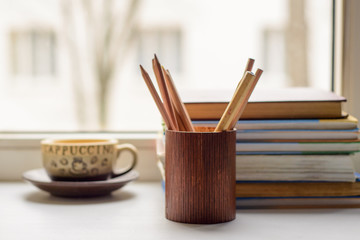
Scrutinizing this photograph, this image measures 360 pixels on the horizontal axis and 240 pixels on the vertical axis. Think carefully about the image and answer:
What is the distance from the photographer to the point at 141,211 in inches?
26.4

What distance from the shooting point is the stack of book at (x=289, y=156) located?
0.67m

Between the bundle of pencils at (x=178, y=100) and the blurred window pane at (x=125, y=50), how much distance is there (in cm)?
267

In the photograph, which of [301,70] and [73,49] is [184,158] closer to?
[301,70]

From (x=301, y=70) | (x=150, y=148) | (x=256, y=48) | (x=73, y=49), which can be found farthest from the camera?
Answer: (x=256, y=48)

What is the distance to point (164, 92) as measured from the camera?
1.94ft

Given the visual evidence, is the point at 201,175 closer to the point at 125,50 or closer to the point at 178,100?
the point at 178,100

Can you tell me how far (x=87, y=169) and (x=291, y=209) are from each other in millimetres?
308

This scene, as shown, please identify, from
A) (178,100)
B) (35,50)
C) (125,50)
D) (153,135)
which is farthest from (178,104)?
(35,50)

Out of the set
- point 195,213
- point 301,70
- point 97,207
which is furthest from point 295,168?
point 301,70

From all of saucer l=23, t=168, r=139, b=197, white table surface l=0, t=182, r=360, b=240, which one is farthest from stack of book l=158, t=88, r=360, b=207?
saucer l=23, t=168, r=139, b=197

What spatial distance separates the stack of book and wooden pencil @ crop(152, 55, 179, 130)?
0.07m

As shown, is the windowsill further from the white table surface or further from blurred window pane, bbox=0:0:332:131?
blurred window pane, bbox=0:0:332:131

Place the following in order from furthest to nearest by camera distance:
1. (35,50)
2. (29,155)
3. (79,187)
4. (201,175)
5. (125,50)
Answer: (35,50) → (125,50) → (29,155) → (79,187) → (201,175)

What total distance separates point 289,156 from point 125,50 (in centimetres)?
303
